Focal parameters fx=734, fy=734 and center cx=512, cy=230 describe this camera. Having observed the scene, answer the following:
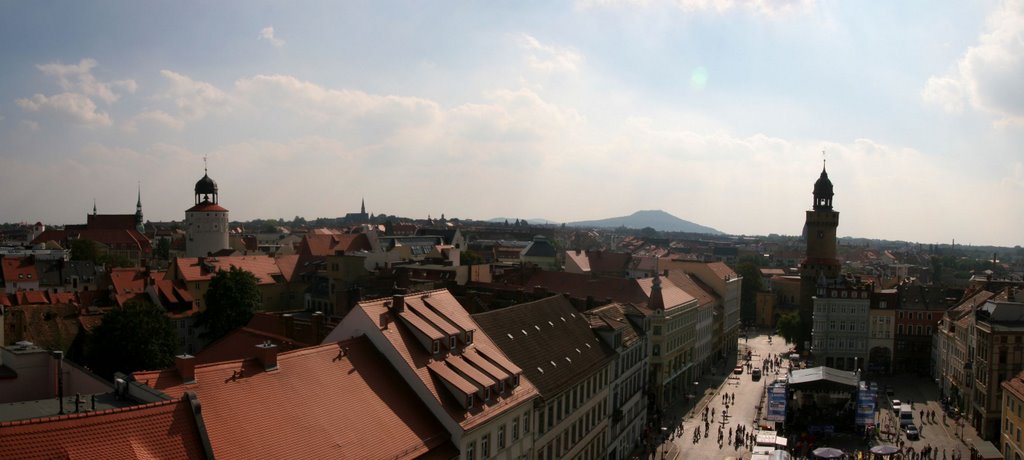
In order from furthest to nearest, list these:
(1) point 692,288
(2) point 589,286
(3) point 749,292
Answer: (3) point 749,292, (1) point 692,288, (2) point 589,286

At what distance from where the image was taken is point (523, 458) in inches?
1321

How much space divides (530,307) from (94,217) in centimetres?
15096

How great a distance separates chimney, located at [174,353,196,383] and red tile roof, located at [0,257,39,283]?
8167 cm

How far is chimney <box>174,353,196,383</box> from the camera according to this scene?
883 inches

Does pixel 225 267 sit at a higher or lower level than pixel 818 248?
lower

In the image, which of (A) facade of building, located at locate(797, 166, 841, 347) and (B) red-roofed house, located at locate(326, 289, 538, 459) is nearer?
(B) red-roofed house, located at locate(326, 289, 538, 459)

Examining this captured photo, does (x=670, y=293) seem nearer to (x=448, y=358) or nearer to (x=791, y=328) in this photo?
(x=791, y=328)

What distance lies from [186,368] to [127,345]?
3966 centimetres

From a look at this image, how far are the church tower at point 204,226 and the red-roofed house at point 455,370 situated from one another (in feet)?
337

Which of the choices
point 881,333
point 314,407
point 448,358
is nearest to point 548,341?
point 448,358

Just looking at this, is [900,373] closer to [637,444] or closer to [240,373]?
[637,444]

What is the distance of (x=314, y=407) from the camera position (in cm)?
2459

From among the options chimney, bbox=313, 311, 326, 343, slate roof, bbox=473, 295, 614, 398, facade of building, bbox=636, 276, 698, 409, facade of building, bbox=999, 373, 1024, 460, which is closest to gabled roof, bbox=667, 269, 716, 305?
facade of building, bbox=636, 276, 698, 409

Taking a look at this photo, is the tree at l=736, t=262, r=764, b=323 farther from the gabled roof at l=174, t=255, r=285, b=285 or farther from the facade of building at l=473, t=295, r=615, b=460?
the facade of building at l=473, t=295, r=615, b=460
